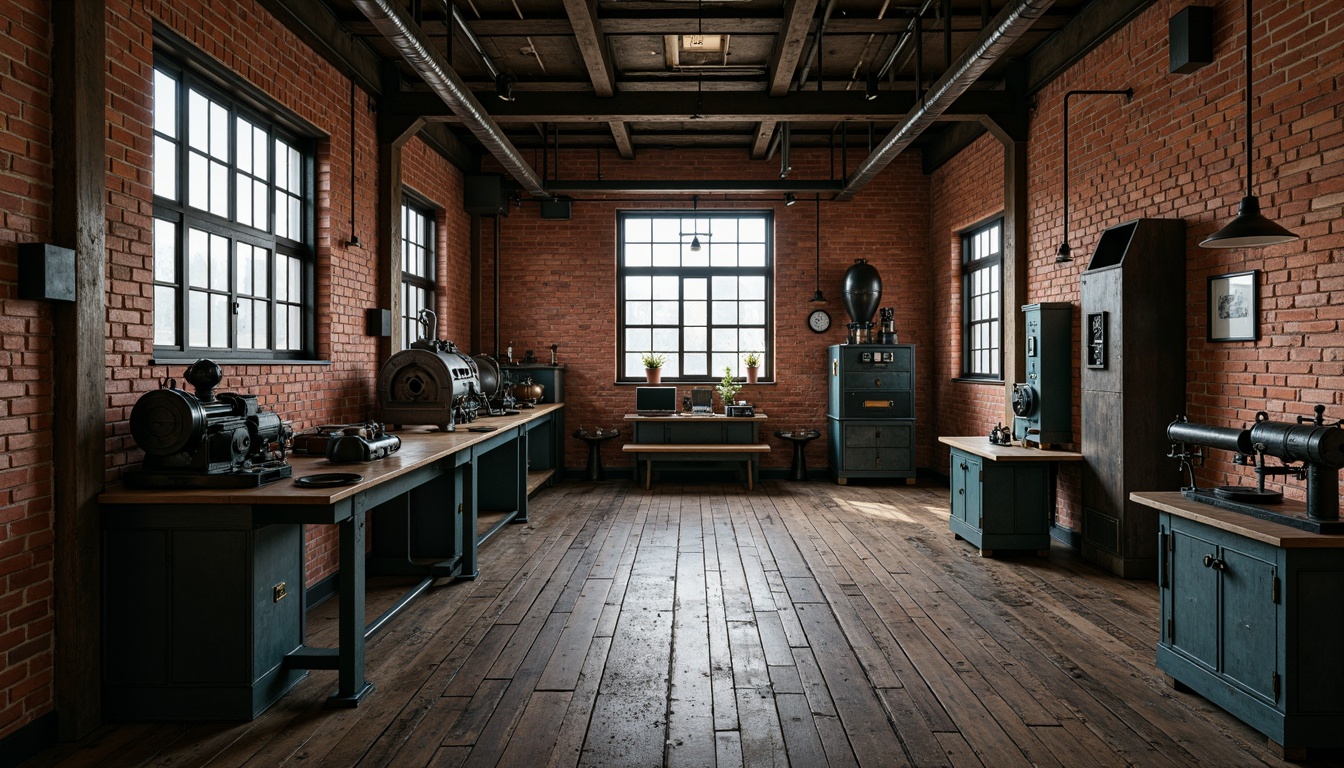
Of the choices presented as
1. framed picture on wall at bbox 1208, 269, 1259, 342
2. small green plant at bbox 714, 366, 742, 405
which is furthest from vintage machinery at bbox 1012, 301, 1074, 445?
small green plant at bbox 714, 366, 742, 405

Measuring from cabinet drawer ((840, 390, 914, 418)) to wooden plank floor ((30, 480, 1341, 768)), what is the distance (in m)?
3.17

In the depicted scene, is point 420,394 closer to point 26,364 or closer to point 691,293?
point 26,364

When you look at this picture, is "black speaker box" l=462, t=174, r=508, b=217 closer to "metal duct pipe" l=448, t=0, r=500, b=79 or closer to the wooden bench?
"metal duct pipe" l=448, t=0, r=500, b=79

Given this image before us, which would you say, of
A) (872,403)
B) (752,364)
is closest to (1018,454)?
(872,403)

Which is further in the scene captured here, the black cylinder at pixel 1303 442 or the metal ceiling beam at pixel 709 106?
the metal ceiling beam at pixel 709 106

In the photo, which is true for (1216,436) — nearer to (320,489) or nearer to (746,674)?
(746,674)

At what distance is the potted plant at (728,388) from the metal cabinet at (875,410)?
1.24m

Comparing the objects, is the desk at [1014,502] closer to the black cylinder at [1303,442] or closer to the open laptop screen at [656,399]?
the black cylinder at [1303,442]

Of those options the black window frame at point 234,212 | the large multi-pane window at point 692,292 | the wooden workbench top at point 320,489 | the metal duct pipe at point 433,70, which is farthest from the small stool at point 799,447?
the black window frame at point 234,212

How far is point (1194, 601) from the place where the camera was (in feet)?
10.3

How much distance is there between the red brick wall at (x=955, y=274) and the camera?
7.41 m

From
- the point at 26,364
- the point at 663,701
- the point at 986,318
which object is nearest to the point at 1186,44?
the point at 986,318

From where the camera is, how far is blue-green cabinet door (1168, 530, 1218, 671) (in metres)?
3.04

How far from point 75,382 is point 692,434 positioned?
650 centimetres
